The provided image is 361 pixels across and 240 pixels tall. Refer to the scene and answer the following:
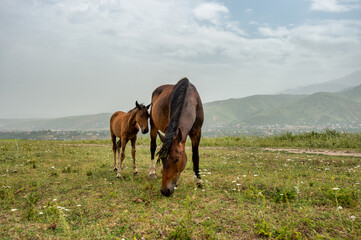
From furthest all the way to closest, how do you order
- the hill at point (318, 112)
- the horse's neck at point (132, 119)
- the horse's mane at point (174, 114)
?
1. the hill at point (318, 112)
2. the horse's neck at point (132, 119)
3. the horse's mane at point (174, 114)

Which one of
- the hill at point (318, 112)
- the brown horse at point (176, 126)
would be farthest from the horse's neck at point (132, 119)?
the hill at point (318, 112)

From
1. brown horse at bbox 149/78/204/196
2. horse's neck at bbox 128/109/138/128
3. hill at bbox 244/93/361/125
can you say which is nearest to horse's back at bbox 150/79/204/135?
brown horse at bbox 149/78/204/196

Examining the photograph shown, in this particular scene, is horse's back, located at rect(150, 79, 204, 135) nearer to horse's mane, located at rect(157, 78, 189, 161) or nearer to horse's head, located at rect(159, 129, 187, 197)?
horse's mane, located at rect(157, 78, 189, 161)

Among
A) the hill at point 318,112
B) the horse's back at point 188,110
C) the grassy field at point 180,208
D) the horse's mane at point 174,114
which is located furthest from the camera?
the hill at point 318,112

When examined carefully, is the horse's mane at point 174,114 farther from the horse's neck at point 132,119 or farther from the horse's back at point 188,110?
the horse's neck at point 132,119

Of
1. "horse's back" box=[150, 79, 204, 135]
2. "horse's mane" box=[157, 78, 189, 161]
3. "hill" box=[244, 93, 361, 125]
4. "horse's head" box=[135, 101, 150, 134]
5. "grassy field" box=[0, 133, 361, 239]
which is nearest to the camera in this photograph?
"grassy field" box=[0, 133, 361, 239]

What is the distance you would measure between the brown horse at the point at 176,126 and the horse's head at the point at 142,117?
0.28 meters

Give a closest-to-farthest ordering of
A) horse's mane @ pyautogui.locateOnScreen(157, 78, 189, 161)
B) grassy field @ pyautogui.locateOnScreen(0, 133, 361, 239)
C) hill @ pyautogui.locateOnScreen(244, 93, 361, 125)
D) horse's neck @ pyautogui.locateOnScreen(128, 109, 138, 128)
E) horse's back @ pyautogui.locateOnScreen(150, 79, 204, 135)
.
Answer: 1. grassy field @ pyautogui.locateOnScreen(0, 133, 361, 239)
2. horse's mane @ pyautogui.locateOnScreen(157, 78, 189, 161)
3. horse's back @ pyautogui.locateOnScreen(150, 79, 204, 135)
4. horse's neck @ pyautogui.locateOnScreen(128, 109, 138, 128)
5. hill @ pyautogui.locateOnScreen(244, 93, 361, 125)

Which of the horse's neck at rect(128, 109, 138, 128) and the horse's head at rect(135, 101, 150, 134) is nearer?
the horse's head at rect(135, 101, 150, 134)

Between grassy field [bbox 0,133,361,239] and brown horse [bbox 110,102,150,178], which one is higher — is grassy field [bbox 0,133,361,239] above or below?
below

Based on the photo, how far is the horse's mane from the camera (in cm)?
422

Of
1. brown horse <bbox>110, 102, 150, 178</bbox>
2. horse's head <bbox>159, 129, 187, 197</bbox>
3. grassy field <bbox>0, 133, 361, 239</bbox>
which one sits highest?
brown horse <bbox>110, 102, 150, 178</bbox>

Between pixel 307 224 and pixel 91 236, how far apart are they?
3.72 m

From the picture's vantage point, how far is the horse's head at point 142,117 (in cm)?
725
